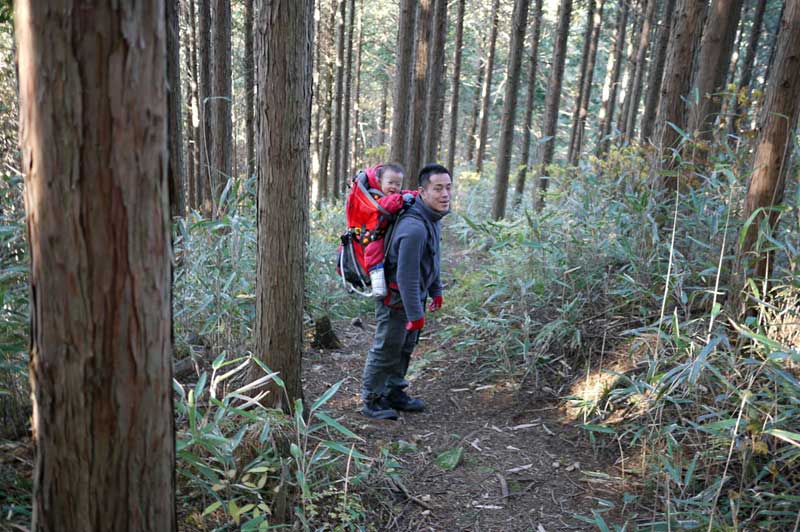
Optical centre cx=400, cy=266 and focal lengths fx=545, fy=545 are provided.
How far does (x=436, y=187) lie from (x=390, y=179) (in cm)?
51

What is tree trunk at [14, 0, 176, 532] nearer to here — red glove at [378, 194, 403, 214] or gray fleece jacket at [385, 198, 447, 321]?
gray fleece jacket at [385, 198, 447, 321]

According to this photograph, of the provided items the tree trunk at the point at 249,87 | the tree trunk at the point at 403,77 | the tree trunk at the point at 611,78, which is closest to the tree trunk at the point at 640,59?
the tree trunk at the point at 611,78

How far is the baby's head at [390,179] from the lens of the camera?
4512mm

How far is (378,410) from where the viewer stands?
14.8ft

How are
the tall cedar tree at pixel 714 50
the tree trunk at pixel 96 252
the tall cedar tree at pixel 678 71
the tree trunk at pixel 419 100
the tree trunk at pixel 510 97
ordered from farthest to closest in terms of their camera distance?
the tree trunk at pixel 510 97
the tree trunk at pixel 419 100
the tall cedar tree at pixel 678 71
the tall cedar tree at pixel 714 50
the tree trunk at pixel 96 252

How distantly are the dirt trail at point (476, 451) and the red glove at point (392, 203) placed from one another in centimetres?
170

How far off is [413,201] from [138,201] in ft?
9.69

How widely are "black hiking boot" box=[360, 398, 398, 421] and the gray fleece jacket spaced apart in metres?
0.86

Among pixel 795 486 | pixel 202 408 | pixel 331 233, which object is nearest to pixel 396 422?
pixel 202 408

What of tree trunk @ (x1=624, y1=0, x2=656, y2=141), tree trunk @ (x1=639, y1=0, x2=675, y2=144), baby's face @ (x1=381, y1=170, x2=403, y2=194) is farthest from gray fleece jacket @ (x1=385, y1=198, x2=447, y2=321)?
tree trunk @ (x1=624, y1=0, x2=656, y2=141)

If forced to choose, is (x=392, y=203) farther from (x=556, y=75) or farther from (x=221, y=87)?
(x=556, y=75)

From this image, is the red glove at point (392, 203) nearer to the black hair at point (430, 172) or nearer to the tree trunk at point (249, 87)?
the black hair at point (430, 172)

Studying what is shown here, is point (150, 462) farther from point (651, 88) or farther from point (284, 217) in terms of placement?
point (651, 88)

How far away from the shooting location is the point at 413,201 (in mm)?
4359
